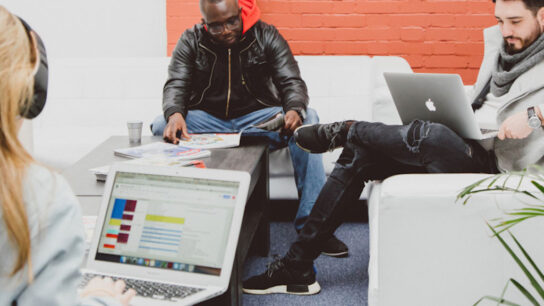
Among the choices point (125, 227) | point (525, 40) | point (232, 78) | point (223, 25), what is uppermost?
point (525, 40)

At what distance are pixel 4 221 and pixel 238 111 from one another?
78.2 inches

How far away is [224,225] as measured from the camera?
3.23 feet

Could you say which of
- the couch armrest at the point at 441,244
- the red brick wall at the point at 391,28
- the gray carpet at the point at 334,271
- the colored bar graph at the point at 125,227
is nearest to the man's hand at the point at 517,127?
the couch armrest at the point at 441,244

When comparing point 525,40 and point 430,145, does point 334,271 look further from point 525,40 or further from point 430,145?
point 525,40

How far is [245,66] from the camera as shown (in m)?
2.55

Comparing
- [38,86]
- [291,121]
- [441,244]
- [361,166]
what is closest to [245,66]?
[291,121]

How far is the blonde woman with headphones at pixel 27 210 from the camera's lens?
0.63 m

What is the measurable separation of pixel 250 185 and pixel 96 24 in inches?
90.4

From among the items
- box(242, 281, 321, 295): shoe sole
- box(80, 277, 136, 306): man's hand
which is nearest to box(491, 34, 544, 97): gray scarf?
box(242, 281, 321, 295): shoe sole

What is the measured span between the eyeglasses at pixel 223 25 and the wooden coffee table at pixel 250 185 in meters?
0.56

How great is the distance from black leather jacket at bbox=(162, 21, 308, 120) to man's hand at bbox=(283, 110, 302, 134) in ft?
0.66

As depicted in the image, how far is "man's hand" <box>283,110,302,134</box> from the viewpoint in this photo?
2262 mm

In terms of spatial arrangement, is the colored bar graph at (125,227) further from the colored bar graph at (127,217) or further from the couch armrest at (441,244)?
the couch armrest at (441,244)

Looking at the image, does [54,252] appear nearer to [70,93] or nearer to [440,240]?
[440,240]
